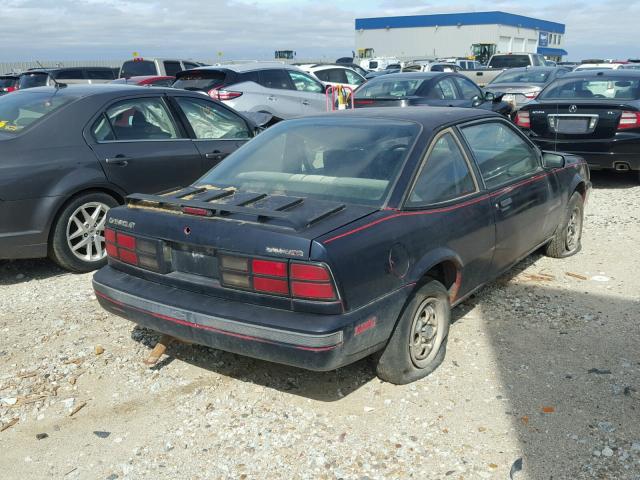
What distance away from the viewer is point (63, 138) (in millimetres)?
5547

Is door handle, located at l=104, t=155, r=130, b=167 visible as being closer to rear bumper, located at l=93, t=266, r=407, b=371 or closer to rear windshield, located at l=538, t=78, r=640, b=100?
rear bumper, located at l=93, t=266, r=407, b=371

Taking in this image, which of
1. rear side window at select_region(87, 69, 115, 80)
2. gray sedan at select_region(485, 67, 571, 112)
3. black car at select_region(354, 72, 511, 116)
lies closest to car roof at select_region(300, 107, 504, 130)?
black car at select_region(354, 72, 511, 116)

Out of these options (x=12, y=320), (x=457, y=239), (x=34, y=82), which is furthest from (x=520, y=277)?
(x=34, y=82)

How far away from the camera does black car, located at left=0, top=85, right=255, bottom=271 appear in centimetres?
522

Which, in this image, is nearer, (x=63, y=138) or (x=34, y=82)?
(x=63, y=138)

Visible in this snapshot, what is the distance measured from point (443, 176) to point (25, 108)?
154 inches

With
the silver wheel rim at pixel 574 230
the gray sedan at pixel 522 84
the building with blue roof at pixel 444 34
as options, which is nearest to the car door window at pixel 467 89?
the gray sedan at pixel 522 84

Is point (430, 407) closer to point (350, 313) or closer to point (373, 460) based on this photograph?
point (373, 460)

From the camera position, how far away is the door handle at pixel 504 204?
4.37m

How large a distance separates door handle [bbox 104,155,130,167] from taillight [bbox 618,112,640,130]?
6.29 m

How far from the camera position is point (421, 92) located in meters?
11.0

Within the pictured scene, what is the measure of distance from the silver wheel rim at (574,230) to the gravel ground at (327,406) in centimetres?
120

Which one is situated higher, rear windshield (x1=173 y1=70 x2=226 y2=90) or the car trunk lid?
rear windshield (x1=173 y1=70 x2=226 y2=90)

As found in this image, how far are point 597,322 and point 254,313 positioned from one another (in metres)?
2.69
